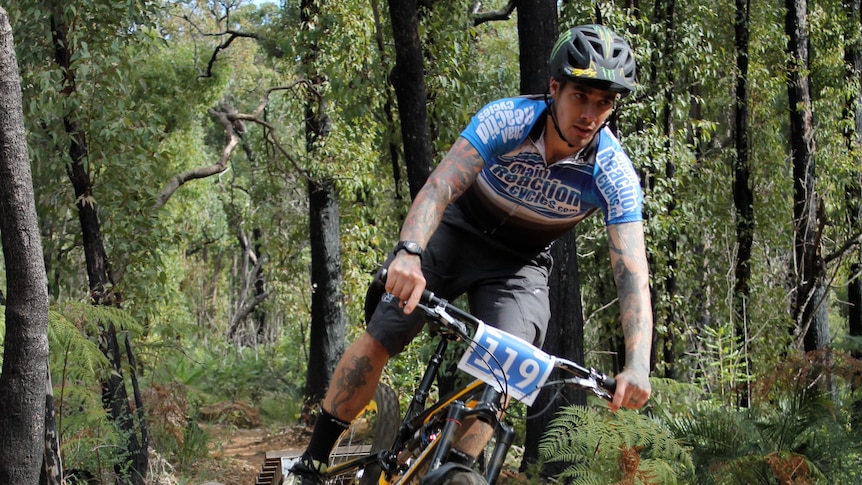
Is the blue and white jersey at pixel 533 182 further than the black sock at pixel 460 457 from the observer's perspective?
Yes

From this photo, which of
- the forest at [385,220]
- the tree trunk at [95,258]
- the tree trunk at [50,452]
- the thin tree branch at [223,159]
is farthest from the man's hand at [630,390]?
the thin tree branch at [223,159]

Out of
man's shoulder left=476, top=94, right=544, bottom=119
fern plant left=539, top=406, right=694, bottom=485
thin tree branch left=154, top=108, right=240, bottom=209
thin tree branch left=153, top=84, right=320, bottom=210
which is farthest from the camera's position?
thin tree branch left=153, top=84, right=320, bottom=210

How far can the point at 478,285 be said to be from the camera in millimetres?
4152

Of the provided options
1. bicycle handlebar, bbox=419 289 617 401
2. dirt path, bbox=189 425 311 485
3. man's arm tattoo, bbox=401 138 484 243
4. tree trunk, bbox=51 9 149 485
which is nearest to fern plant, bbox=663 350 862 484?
bicycle handlebar, bbox=419 289 617 401

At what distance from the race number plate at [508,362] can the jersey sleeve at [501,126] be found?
2.70 feet

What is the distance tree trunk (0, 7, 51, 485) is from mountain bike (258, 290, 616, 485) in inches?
70.2

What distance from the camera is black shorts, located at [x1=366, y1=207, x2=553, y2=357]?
395 centimetres

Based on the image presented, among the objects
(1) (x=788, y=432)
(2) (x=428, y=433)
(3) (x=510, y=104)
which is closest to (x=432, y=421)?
(2) (x=428, y=433)

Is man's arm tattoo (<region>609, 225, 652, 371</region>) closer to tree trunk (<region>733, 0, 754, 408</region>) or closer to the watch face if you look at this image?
the watch face

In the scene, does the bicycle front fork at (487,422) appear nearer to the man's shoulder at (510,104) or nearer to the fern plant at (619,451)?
the fern plant at (619,451)

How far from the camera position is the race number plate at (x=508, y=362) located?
326 centimetres

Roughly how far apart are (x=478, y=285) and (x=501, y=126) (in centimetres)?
77

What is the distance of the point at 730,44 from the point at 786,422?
13.5 meters

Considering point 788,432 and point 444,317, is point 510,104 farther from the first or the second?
point 788,432
